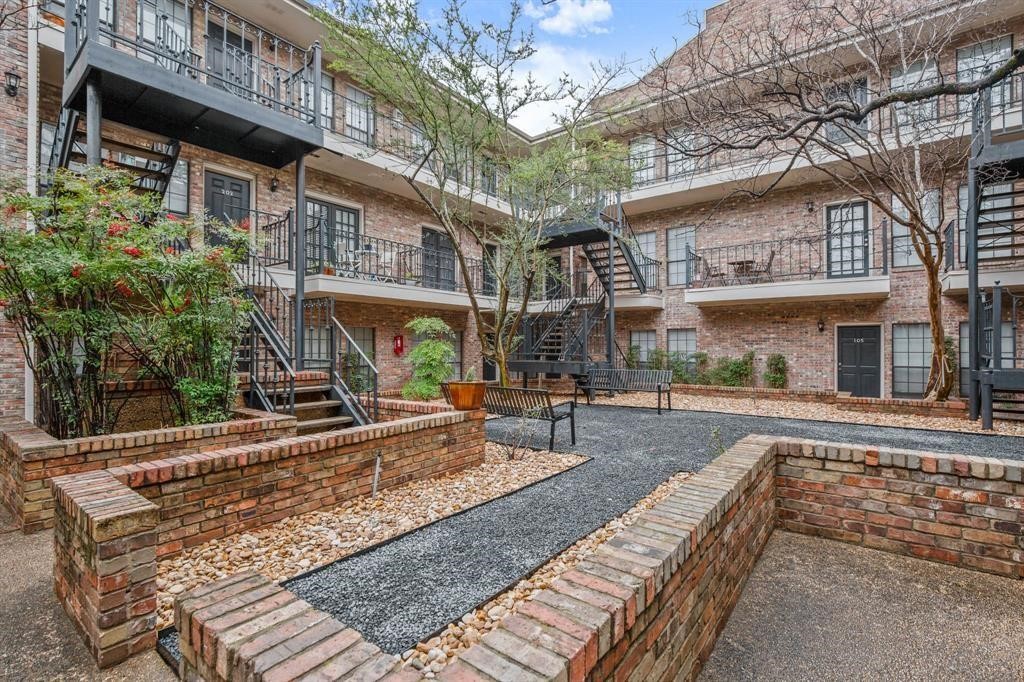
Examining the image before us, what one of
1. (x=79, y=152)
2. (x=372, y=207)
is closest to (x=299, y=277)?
(x=79, y=152)

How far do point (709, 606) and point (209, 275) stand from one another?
5.28m

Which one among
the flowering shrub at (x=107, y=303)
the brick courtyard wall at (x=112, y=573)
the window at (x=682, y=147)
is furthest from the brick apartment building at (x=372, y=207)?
the brick courtyard wall at (x=112, y=573)

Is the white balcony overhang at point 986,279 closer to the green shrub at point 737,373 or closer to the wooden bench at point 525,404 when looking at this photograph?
the green shrub at point 737,373

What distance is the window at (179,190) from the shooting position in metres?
9.17

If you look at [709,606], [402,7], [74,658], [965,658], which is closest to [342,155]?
[402,7]

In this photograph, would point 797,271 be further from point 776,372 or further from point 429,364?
point 429,364

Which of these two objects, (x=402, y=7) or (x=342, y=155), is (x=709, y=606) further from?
(x=342, y=155)

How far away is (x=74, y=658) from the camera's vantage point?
2197 millimetres

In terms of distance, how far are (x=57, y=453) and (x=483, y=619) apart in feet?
11.5

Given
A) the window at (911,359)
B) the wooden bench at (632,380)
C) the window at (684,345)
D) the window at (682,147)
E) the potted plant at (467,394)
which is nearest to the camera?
the window at (682,147)

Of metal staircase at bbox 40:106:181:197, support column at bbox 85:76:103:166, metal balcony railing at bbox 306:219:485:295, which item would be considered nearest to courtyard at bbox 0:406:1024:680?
support column at bbox 85:76:103:166

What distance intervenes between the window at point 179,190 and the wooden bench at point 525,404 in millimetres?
6968

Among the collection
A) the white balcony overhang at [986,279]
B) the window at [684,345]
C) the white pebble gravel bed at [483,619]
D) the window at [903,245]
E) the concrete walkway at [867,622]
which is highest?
the window at [903,245]

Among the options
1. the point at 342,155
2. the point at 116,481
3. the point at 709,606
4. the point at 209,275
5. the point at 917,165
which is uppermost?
the point at 342,155
